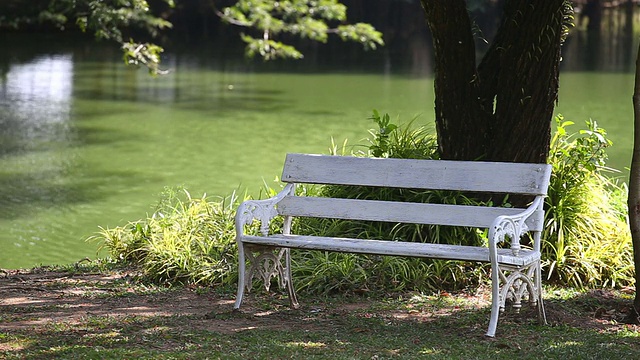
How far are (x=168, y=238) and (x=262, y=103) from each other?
11776mm

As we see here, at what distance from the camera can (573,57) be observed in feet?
95.0

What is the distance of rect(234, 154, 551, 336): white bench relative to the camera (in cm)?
488

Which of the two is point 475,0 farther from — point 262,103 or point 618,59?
point 262,103

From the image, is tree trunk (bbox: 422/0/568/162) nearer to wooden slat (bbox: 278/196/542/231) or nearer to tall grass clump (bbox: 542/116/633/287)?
tall grass clump (bbox: 542/116/633/287)

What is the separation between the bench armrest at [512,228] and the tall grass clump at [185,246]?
202cm

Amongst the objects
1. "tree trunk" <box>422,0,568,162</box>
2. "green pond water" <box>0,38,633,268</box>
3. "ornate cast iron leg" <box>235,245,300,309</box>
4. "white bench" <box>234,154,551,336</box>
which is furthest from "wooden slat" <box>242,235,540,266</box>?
"green pond water" <box>0,38,633,268</box>

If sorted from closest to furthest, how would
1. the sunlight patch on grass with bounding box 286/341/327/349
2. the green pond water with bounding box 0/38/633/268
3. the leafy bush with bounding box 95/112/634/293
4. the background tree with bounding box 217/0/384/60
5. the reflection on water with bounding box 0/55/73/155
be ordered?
1. the sunlight patch on grass with bounding box 286/341/327/349
2. the leafy bush with bounding box 95/112/634/293
3. the green pond water with bounding box 0/38/633/268
4. the background tree with bounding box 217/0/384/60
5. the reflection on water with bounding box 0/55/73/155

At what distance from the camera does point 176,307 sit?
559cm

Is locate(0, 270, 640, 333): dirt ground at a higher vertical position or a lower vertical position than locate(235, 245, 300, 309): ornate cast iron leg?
A: lower

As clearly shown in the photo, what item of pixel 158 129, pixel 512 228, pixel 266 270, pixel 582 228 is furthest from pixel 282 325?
pixel 158 129

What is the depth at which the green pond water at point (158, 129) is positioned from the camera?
10.1 meters

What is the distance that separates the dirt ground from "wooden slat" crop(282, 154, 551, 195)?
703mm

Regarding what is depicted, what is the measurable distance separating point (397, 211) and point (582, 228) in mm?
1632

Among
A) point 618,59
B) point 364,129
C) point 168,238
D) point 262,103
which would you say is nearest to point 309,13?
point 364,129
